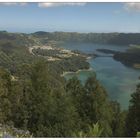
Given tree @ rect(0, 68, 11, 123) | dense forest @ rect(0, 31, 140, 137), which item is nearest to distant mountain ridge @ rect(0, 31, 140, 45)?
dense forest @ rect(0, 31, 140, 137)

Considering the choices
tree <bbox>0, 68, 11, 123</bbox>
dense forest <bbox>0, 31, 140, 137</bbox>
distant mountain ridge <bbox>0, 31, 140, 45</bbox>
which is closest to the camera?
distant mountain ridge <bbox>0, 31, 140, 45</bbox>

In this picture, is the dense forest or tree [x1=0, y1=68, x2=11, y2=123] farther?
tree [x1=0, y1=68, x2=11, y2=123]

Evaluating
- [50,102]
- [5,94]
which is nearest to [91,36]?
[50,102]

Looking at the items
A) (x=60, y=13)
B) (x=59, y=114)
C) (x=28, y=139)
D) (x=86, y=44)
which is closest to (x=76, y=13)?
(x=60, y=13)

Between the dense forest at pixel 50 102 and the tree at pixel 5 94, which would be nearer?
the dense forest at pixel 50 102

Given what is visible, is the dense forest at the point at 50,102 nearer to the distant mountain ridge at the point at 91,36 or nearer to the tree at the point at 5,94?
the tree at the point at 5,94

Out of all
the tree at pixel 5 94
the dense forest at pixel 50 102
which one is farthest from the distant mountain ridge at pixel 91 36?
the tree at pixel 5 94

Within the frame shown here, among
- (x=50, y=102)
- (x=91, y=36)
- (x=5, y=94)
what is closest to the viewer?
(x=91, y=36)

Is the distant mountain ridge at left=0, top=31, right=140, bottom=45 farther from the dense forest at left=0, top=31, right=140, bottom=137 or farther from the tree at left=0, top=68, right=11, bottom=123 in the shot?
the tree at left=0, top=68, right=11, bottom=123

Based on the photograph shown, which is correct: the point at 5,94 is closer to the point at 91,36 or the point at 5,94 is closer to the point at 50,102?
the point at 50,102

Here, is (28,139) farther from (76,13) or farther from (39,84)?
(39,84)

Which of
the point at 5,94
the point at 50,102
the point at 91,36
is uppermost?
the point at 91,36
